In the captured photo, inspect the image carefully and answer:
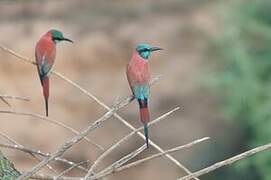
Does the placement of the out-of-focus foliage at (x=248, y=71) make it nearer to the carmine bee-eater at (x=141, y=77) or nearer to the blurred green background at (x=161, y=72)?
the blurred green background at (x=161, y=72)

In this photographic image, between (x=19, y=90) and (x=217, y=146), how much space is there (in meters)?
1.23

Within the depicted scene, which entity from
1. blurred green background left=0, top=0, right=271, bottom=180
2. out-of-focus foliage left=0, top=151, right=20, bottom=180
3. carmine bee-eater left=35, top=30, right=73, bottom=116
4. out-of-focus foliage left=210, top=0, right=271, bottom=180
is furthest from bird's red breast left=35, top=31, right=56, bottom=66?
blurred green background left=0, top=0, right=271, bottom=180

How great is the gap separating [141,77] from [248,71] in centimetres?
398

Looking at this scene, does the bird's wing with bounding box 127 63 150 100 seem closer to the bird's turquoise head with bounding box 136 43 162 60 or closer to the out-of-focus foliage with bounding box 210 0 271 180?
the bird's turquoise head with bounding box 136 43 162 60

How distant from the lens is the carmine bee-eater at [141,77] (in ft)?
2.60

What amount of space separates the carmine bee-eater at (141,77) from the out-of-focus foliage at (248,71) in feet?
12.5

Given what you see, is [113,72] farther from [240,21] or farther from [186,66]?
[240,21]

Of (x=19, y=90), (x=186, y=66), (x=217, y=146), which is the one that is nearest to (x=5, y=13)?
(x=19, y=90)

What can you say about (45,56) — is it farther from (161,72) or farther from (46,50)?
(161,72)

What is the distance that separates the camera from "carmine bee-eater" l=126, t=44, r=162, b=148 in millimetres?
793

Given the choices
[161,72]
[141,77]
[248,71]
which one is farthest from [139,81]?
[161,72]

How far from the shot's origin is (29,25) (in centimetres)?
555

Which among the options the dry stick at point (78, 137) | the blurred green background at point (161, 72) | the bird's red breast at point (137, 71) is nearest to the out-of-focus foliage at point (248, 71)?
the blurred green background at point (161, 72)

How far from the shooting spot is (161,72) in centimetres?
554
